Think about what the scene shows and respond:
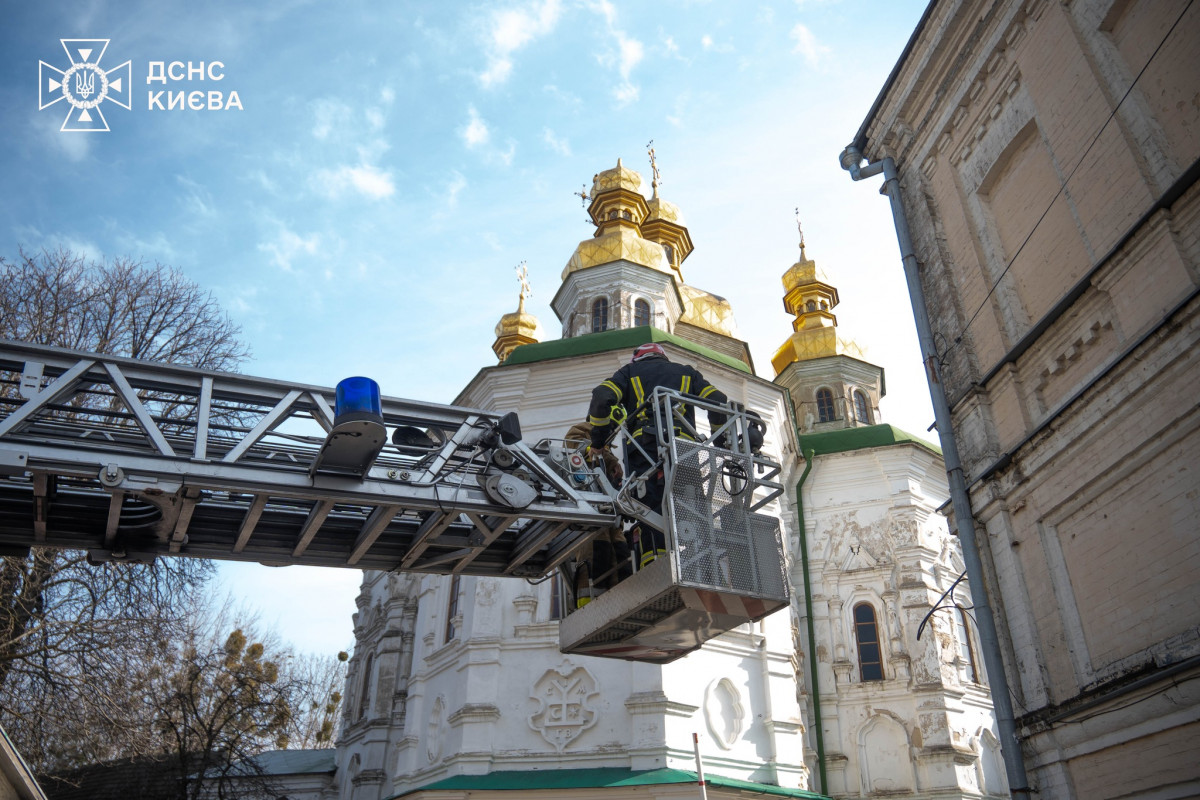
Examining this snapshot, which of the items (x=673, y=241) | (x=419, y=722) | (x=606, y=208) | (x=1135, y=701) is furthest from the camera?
(x=673, y=241)

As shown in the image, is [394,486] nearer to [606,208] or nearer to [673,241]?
[606,208]

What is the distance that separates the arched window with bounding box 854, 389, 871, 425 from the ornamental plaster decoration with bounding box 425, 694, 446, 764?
59.9 feet

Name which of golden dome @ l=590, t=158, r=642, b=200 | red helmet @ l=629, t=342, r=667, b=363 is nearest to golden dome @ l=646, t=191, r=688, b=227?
golden dome @ l=590, t=158, r=642, b=200

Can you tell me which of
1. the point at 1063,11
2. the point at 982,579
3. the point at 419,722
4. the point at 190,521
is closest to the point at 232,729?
the point at 419,722

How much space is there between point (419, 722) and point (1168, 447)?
44.8 ft

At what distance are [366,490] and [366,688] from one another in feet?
58.0

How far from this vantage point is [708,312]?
28.9 meters

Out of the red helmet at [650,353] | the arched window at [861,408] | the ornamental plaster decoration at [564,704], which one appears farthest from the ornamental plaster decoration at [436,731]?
the arched window at [861,408]

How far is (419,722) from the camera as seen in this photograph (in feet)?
56.0

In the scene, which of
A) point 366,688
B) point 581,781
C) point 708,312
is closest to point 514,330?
point 708,312

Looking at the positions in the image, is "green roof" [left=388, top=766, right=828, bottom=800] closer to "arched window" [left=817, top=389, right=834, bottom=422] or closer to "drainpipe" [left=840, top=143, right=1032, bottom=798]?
"drainpipe" [left=840, top=143, right=1032, bottom=798]

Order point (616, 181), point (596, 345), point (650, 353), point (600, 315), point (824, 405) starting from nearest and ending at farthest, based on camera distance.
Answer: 1. point (650, 353)
2. point (596, 345)
3. point (600, 315)
4. point (616, 181)
5. point (824, 405)

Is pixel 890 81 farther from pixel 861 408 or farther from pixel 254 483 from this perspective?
pixel 861 408

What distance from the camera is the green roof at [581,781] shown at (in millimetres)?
13969
